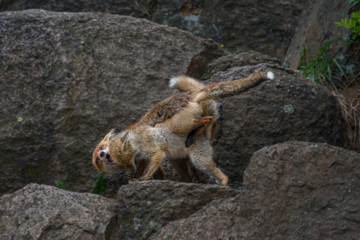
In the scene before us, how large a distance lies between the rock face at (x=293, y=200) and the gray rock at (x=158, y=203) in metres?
0.26

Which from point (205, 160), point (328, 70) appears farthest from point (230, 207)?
point (328, 70)

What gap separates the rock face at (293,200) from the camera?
5426 millimetres

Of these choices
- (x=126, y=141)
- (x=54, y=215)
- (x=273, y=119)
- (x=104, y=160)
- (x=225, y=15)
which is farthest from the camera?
(x=225, y=15)

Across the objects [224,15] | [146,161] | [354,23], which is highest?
[354,23]

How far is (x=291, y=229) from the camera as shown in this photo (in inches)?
215

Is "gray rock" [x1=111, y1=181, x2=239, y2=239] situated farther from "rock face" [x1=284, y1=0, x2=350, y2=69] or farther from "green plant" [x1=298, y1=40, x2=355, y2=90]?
"rock face" [x1=284, y1=0, x2=350, y2=69]

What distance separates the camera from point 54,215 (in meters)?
6.53

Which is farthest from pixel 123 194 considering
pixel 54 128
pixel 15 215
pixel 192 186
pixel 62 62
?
pixel 62 62

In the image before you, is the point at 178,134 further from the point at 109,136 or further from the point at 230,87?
the point at 109,136

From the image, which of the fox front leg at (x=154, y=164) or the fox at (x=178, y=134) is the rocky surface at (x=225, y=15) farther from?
the fox front leg at (x=154, y=164)

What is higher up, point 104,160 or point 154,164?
point 154,164

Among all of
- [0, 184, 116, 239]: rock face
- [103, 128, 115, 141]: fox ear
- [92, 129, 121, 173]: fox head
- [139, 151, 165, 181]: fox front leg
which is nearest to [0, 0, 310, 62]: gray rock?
[103, 128, 115, 141]: fox ear

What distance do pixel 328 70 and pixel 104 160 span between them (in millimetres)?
4166

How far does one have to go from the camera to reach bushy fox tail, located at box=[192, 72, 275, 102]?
23.4 ft
